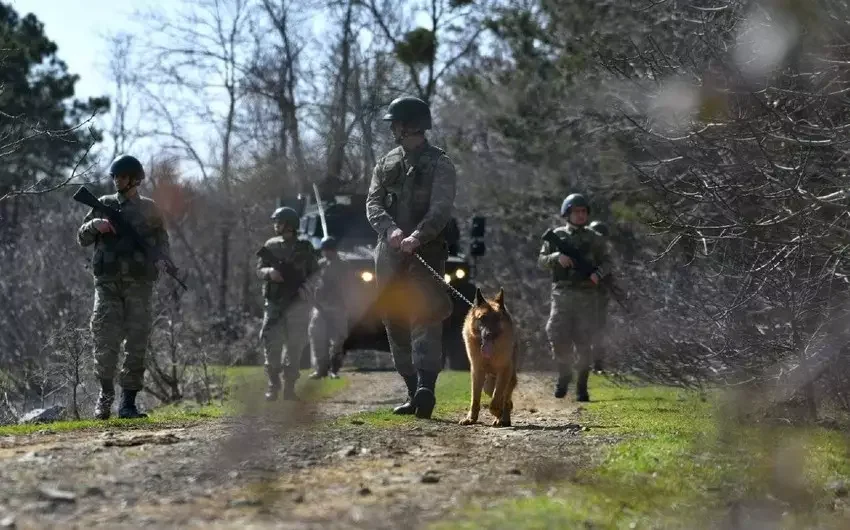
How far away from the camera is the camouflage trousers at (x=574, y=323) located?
14445 mm

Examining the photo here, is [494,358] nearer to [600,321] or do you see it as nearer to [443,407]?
[443,407]

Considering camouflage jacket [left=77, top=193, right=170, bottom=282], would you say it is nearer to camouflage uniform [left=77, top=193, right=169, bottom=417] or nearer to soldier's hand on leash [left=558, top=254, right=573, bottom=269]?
camouflage uniform [left=77, top=193, right=169, bottom=417]

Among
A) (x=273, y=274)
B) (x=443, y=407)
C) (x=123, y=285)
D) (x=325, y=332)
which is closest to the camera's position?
(x=123, y=285)

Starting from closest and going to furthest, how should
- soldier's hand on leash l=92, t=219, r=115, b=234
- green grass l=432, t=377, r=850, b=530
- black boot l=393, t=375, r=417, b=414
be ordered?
green grass l=432, t=377, r=850, b=530
black boot l=393, t=375, r=417, b=414
soldier's hand on leash l=92, t=219, r=115, b=234

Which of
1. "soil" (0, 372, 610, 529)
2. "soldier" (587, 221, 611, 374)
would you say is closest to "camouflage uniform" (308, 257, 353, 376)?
"soldier" (587, 221, 611, 374)

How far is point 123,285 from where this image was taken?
11438 millimetres

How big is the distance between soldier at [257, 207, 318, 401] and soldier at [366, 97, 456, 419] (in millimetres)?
4654

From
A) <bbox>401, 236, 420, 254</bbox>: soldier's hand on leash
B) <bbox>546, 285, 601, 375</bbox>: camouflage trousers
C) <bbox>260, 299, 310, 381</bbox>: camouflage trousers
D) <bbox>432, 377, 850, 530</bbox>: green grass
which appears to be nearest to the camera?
<bbox>432, 377, 850, 530</bbox>: green grass

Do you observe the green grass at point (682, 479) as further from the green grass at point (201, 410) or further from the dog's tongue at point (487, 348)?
the green grass at point (201, 410)

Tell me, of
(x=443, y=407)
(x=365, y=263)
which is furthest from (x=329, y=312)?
(x=443, y=407)

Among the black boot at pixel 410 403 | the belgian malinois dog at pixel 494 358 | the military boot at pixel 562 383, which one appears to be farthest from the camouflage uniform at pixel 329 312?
the belgian malinois dog at pixel 494 358

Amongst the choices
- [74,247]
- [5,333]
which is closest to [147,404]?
[5,333]

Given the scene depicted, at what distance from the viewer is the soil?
19.1 feet

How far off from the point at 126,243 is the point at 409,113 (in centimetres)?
277
